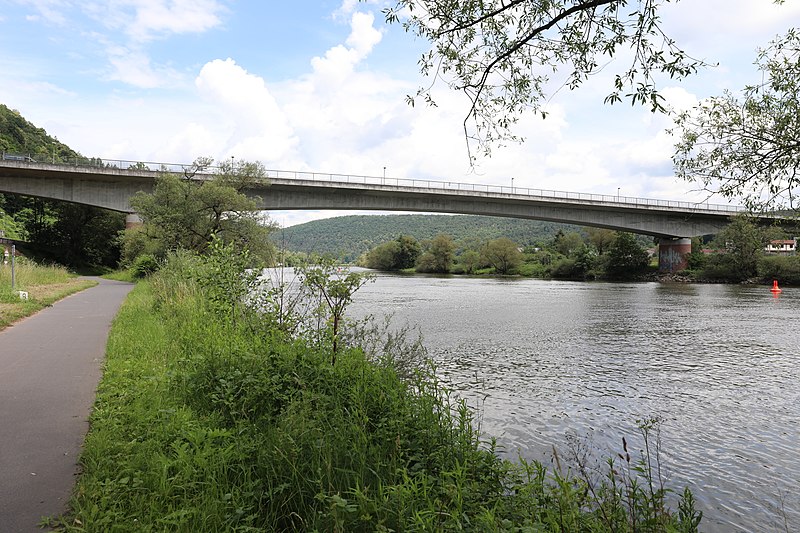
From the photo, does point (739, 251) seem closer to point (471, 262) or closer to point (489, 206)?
point (489, 206)

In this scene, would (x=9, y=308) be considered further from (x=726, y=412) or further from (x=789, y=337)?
(x=789, y=337)

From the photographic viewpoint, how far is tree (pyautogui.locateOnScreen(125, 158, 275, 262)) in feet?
104

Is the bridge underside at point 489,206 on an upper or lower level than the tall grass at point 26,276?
upper

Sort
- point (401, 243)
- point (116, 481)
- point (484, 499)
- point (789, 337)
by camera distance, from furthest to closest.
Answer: point (401, 243) < point (789, 337) < point (484, 499) < point (116, 481)

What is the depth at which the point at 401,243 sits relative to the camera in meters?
110

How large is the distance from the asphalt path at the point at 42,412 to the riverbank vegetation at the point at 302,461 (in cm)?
18

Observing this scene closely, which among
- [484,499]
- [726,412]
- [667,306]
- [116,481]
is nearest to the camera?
[116,481]

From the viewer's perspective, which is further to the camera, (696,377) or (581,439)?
(696,377)

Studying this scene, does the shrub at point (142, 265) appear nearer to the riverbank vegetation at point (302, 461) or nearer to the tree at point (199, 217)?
the tree at point (199, 217)

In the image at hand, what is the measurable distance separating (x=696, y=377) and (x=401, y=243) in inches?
3891

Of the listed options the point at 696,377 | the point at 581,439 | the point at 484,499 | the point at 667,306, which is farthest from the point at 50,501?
the point at 667,306

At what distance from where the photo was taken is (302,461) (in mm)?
4211

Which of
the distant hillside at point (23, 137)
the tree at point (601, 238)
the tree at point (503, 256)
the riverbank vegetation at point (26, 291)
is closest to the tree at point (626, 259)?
the tree at point (601, 238)

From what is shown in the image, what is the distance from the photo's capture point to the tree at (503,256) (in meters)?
84.3
